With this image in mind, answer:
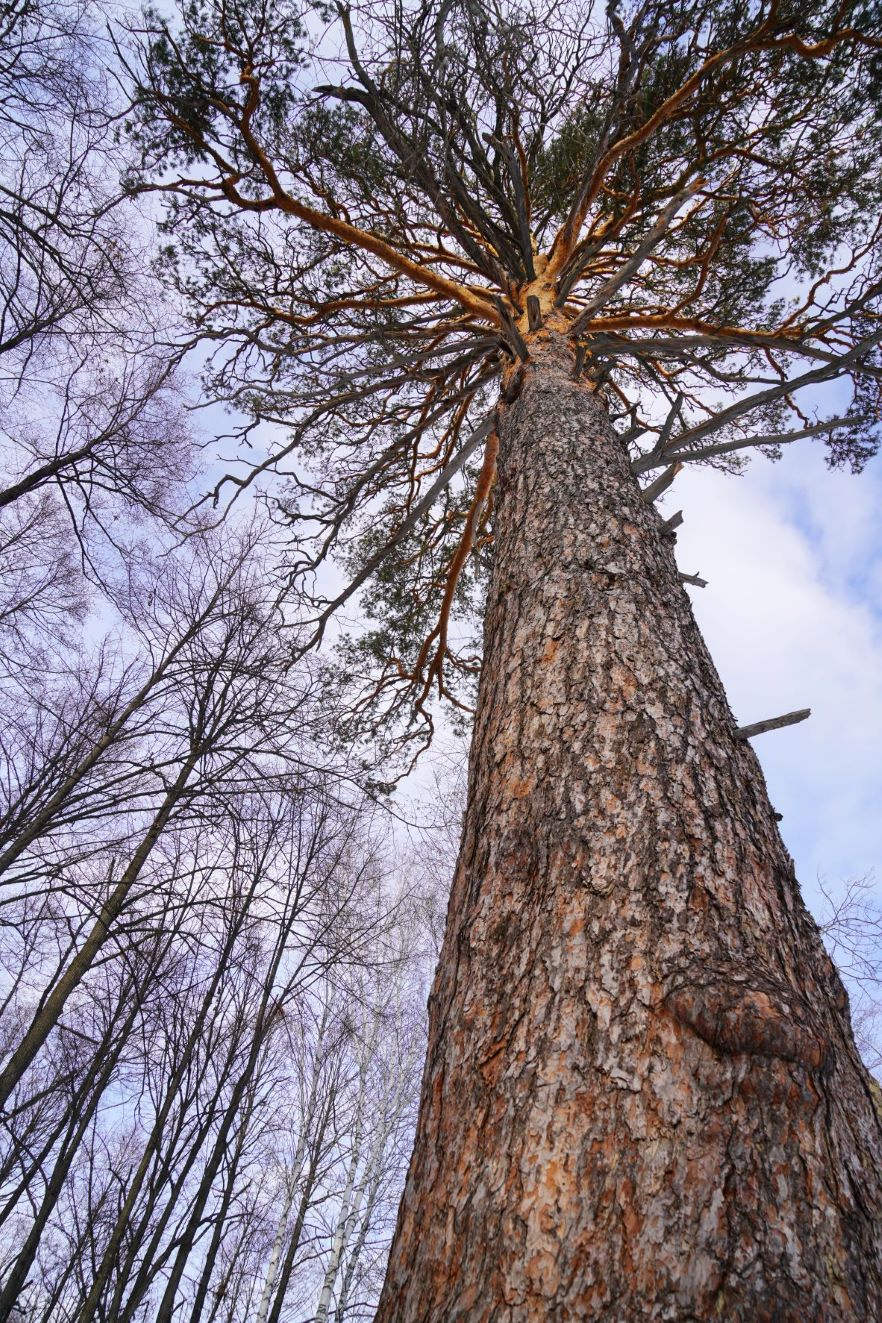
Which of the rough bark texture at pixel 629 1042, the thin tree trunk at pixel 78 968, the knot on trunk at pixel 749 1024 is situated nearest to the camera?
→ the rough bark texture at pixel 629 1042

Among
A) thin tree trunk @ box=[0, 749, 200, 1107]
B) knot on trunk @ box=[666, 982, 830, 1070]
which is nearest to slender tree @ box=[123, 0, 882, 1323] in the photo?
knot on trunk @ box=[666, 982, 830, 1070]

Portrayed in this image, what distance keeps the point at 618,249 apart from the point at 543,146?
3.30ft

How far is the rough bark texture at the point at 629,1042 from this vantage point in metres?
0.78

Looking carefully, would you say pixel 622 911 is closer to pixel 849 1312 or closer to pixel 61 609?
pixel 849 1312

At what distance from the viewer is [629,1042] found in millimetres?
957

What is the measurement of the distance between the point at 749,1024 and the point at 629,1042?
0.55 feet

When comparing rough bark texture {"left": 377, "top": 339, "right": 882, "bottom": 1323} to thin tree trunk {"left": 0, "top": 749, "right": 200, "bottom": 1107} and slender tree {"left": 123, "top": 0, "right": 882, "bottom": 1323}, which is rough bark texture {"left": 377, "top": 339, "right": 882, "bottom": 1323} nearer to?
slender tree {"left": 123, "top": 0, "right": 882, "bottom": 1323}

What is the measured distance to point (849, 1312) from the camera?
2.40 ft

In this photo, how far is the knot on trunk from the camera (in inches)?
35.5

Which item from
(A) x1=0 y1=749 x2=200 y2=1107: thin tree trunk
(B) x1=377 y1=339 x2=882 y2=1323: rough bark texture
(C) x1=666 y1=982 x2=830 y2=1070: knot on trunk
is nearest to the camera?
(B) x1=377 y1=339 x2=882 y2=1323: rough bark texture

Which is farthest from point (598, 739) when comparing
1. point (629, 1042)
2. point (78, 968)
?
point (78, 968)

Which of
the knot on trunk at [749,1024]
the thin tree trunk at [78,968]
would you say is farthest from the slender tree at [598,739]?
the thin tree trunk at [78,968]

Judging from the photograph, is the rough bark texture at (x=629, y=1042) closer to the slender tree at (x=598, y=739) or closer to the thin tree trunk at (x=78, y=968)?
the slender tree at (x=598, y=739)

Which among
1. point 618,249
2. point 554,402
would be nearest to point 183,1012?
point 554,402
